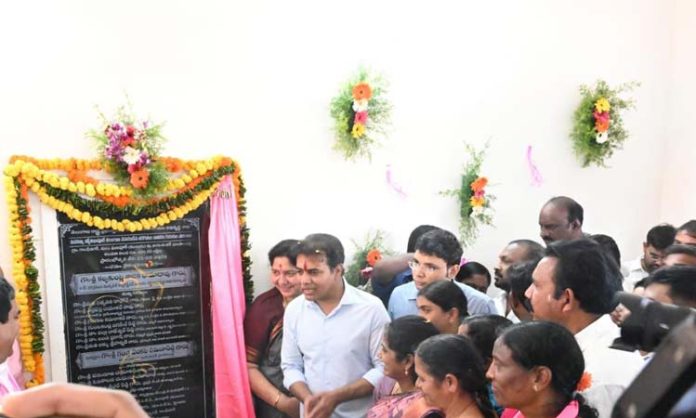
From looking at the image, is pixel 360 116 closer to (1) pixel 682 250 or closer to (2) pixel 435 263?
(2) pixel 435 263

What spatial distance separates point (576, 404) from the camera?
1.96 m

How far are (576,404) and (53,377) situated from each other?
330 cm

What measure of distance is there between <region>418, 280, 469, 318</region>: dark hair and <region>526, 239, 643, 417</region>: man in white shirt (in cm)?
54

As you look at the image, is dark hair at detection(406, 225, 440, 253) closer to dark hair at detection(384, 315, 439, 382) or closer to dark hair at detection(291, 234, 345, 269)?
dark hair at detection(291, 234, 345, 269)

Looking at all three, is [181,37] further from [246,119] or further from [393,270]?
[393,270]

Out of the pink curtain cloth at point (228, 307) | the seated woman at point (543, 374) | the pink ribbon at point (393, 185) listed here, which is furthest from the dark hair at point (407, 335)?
the pink ribbon at point (393, 185)

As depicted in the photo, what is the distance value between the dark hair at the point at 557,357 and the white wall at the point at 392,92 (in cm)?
283

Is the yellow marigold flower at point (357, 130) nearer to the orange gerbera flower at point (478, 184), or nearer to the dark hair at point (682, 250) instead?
the orange gerbera flower at point (478, 184)

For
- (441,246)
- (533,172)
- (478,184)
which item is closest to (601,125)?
(533,172)

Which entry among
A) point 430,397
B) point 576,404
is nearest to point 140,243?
point 430,397

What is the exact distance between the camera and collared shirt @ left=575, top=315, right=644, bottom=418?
212 centimetres

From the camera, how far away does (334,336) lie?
10.9ft

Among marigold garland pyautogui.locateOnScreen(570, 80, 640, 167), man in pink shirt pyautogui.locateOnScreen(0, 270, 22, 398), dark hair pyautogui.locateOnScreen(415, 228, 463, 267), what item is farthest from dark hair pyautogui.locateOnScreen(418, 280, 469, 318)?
marigold garland pyautogui.locateOnScreen(570, 80, 640, 167)

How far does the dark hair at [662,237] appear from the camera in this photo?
4355mm
